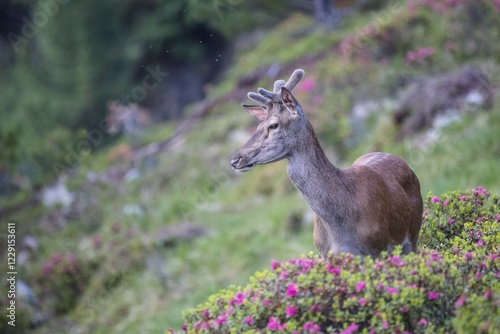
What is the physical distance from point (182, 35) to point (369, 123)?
16.7 metres

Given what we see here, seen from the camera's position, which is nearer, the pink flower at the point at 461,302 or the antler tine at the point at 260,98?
the pink flower at the point at 461,302

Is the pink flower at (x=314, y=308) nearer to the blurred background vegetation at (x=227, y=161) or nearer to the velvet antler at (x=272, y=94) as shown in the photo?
the velvet antler at (x=272, y=94)

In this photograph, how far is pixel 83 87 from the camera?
28.7m

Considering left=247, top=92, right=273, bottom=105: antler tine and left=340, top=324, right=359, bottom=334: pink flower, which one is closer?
left=340, top=324, right=359, bottom=334: pink flower

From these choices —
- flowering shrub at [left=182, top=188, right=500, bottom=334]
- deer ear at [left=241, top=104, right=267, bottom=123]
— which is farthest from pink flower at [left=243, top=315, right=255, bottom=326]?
deer ear at [left=241, top=104, right=267, bottom=123]

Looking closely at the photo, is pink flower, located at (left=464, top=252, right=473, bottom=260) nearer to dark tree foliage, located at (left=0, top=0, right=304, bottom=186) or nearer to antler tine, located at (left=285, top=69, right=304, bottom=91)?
antler tine, located at (left=285, top=69, right=304, bottom=91)

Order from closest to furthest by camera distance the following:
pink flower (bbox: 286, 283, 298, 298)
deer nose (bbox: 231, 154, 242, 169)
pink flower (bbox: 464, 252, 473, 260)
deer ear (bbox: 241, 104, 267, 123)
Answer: pink flower (bbox: 286, 283, 298, 298)
pink flower (bbox: 464, 252, 473, 260)
deer nose (bbox: 231, 154, 242, 169)
deer ear (bbox: 241, 104, 267, 123)

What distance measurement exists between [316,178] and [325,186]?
7cm

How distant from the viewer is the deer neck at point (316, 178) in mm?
4758

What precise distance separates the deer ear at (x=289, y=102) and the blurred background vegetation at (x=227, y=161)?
5.67 meters

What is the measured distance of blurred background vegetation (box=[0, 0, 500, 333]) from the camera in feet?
39.8

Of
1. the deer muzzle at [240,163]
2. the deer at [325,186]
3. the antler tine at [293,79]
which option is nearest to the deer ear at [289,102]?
the deer at [325,186]

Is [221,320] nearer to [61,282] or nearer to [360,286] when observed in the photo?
[360,286]

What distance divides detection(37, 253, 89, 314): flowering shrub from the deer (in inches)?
391
